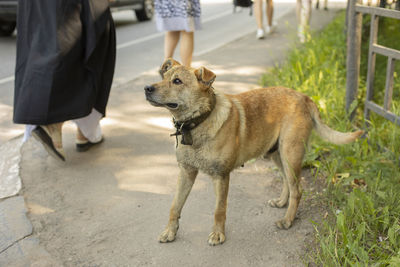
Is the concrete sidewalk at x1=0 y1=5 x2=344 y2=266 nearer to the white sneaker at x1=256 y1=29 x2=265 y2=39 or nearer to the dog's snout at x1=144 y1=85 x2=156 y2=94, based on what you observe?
the dog's snout at x1=144 y1=85 x2=156 y2=94

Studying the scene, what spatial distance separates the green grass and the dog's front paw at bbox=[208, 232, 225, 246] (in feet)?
2.02

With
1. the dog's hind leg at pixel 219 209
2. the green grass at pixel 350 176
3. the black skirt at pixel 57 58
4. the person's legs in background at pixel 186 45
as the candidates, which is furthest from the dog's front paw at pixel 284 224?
the person's legs in background at pixel 186 45

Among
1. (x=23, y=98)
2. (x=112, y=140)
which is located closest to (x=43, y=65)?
(x=23, y=98)

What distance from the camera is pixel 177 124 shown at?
2.90 metres

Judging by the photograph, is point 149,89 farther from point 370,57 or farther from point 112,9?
point 112,9

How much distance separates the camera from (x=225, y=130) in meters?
2.92

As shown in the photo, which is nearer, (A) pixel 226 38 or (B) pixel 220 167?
(B) pixel 220 167

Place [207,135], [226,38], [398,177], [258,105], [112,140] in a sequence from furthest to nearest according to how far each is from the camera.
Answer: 1. [226,38]
2. [112,140]
3. [398,177]
4. [258,105]
5. [207,135]

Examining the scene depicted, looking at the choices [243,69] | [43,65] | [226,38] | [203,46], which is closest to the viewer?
[43,65]

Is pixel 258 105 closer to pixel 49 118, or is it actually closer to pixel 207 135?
pixel 207 135

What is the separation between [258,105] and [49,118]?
1.87m

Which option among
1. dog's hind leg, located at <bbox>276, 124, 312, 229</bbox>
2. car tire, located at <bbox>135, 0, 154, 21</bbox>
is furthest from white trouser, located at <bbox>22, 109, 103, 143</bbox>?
car tire, located at <bbox>135, 0, 154, 21</bbox>

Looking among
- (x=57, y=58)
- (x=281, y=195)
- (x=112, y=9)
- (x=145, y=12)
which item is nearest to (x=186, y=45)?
(x=57, y=58)

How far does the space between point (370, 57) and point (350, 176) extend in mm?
1458
